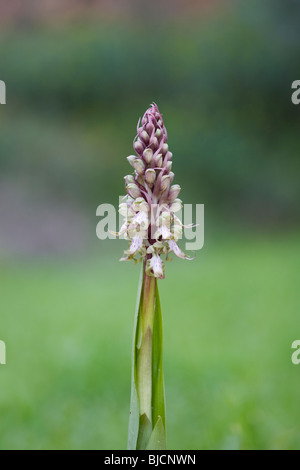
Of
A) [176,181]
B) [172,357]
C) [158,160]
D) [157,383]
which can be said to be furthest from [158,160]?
[176,181]

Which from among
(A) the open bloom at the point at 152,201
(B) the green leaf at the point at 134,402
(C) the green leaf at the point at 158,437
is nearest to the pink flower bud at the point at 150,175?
(A) the open bloom at the point at 152,201

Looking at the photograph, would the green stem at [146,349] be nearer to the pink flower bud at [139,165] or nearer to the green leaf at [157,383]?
the green leaf at [157,383]

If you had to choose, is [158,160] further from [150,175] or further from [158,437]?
[158,437]

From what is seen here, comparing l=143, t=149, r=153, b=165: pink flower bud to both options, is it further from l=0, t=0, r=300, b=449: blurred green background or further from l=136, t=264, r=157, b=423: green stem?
l=0, t=0, r=300, b=449: blurred green background

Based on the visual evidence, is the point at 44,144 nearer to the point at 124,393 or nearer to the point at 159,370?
the point at 124,393

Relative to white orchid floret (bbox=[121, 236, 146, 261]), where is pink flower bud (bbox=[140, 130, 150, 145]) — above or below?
above

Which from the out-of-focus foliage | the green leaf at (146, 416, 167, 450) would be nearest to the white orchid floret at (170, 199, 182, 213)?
the green leaf at (146, 416, 167, 450)
